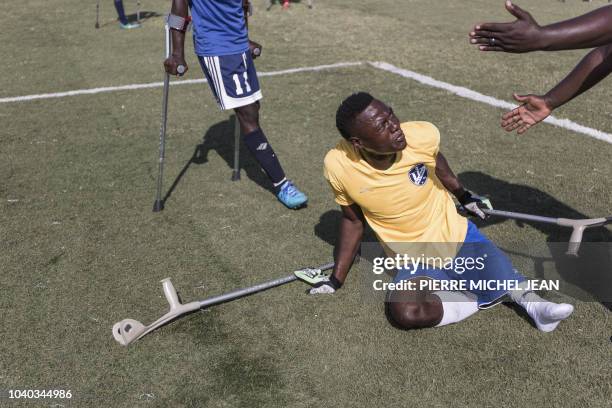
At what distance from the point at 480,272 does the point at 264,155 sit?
2499mm

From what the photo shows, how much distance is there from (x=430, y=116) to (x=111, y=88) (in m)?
4.93

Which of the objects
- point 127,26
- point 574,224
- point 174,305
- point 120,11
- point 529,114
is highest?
point 529,114

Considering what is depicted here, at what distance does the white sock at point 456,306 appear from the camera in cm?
411

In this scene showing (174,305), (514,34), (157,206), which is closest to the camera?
(514,34)

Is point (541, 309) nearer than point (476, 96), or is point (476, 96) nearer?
point (541, 309)

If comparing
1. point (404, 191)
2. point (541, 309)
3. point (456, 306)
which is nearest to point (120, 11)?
point (404, 191)

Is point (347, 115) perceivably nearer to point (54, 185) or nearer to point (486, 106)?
point (54, 185)

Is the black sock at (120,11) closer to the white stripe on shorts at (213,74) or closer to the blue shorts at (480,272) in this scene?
the white stripe on shorts at (213,74)

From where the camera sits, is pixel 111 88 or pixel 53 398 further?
Result: pixel 111 88

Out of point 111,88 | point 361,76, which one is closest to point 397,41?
point 361,76

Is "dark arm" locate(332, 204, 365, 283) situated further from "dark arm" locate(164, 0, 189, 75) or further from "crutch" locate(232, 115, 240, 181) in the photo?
"crutch" locate(232, 115, 240, 181)

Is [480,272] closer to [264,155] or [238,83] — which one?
[264,155]

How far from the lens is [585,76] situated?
3936 millimetres

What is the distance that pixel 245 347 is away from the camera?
405cm
